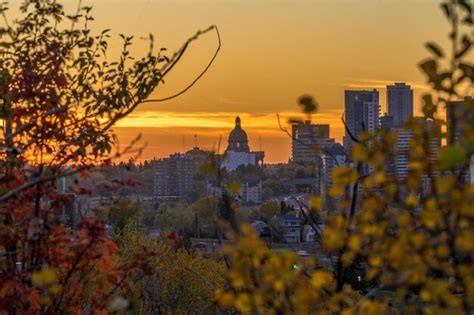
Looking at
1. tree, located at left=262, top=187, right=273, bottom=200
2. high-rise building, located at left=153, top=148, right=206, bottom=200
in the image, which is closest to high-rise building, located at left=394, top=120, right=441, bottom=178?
tree, located at left=262, top=187, right=273, bottom=200

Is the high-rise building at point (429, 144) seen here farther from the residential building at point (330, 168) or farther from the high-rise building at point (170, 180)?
the high-rise building at point (170, 180)

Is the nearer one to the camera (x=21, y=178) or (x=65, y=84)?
(x=21, y=178)

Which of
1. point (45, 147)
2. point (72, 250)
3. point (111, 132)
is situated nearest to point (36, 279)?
point (72, 250)

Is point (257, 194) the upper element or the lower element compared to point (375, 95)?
lower

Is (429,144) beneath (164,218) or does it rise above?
above

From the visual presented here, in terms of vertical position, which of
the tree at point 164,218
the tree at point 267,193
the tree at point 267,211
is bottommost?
the tree at point 164,218

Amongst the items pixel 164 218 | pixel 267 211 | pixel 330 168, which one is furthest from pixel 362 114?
pixel 164 218

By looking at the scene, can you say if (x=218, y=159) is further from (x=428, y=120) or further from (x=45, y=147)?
(x=45, y=147)

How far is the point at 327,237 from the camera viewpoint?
317cm

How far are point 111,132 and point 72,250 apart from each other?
2282 millimetres

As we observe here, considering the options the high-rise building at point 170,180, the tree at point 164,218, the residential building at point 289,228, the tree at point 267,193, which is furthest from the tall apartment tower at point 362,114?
the high-rise building at point 170,180

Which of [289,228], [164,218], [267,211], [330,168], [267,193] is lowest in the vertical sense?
[164,218]

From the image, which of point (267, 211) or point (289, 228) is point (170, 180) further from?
point (289, 228)

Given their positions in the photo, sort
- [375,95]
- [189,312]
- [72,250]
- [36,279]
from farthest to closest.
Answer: [189,312] < [375,95] < [72,250] < [36,279]
